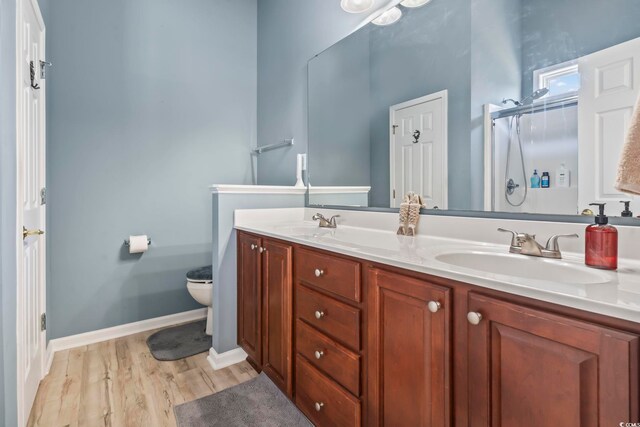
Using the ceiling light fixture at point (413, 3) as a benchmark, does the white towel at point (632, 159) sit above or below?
below

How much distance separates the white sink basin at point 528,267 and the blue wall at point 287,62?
1.59 metres

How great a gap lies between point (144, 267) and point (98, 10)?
194 cm

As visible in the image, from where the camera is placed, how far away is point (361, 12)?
76.8 inches

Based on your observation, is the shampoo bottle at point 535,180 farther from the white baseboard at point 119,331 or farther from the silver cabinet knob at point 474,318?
the white baseboard at point 119,331

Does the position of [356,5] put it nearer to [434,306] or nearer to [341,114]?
[341,114]

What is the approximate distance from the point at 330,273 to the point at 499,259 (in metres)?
0.59

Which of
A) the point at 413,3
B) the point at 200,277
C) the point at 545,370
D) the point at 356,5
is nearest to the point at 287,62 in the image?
the point at 356,5

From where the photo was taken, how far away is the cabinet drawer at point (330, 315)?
114 centimetres

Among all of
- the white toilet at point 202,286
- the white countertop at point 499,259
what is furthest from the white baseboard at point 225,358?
the white countertop at point 499,259

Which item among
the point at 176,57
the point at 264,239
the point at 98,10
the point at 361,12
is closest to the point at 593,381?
the point at 264,239

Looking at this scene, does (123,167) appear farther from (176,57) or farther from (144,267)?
(176,57)

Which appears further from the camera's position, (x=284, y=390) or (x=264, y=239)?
(x=264, y=239)

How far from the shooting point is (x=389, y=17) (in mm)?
1747

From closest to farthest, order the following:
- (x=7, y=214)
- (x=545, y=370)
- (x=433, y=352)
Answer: (x=545, y=370)
(x=433, y=352)
(x=7, y=214)
